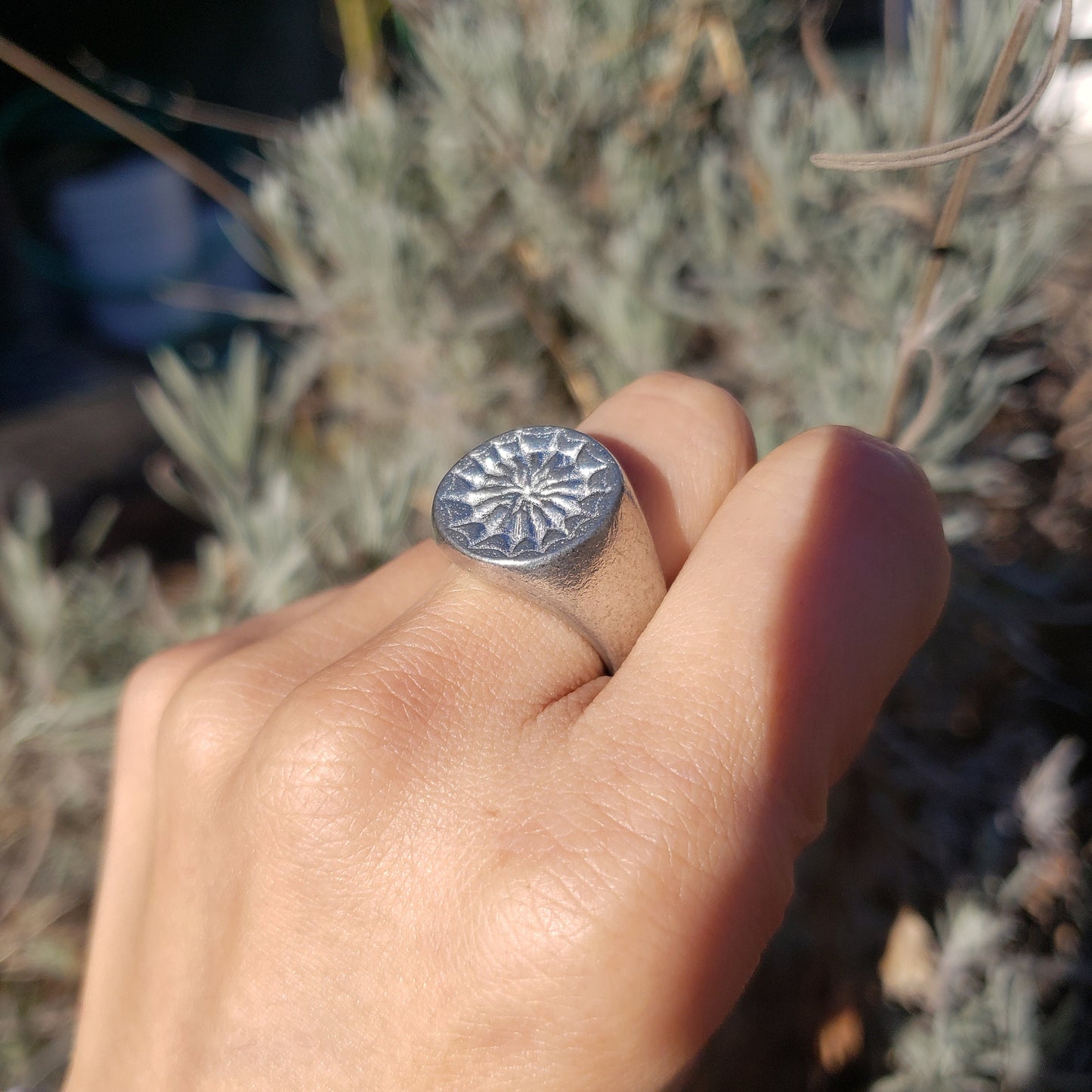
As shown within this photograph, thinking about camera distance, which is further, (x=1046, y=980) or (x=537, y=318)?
(x=537, y=318)

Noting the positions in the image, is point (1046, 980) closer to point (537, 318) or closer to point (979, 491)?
point (979, 491)

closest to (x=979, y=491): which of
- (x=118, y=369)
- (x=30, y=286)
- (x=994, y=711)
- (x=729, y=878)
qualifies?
(x=994, y=711)

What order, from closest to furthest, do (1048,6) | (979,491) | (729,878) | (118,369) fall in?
(729,878) < (1048,6) < (979,491) < (118,369)

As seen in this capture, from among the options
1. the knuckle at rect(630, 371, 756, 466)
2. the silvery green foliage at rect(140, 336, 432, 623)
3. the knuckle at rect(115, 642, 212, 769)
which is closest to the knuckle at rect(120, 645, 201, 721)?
the knuckle at rect(115, 642, 212, 769)

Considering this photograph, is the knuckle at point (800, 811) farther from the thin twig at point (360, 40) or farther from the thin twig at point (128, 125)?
the thin twig at point (360, 40)

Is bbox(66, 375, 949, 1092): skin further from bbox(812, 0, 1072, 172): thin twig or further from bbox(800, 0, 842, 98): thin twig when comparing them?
bbox(800, 0, 842, 98): thin twig
